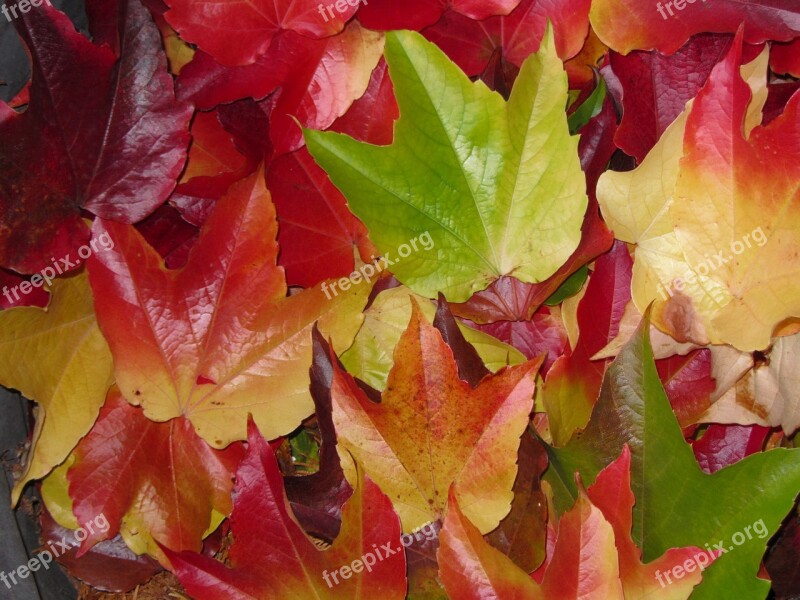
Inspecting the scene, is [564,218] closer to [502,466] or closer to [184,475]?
[502,466]

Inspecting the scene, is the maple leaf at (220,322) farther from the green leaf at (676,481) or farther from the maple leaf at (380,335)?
the green leaf at (676,481)

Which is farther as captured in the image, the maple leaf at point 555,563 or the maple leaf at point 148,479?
the maple leaf at point 148,479

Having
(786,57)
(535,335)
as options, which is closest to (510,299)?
(535,335)

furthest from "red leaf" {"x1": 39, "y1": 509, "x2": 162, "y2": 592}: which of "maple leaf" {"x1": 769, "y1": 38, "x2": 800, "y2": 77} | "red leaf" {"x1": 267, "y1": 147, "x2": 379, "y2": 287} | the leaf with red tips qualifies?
"maple leaf" {"x1": 769, "y1": 38, "x2": 800, "y2": 77}

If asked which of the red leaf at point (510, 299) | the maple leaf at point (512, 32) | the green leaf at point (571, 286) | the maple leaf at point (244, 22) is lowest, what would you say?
the green leaf at point (571, 286)

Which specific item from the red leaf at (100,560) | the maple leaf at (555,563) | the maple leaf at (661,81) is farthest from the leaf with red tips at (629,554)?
the red leaf at (100,560)

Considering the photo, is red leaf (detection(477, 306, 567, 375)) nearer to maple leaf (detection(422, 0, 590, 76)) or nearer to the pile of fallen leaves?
the pile of fallen leaves

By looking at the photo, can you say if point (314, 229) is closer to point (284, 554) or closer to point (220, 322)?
point (220, 322)

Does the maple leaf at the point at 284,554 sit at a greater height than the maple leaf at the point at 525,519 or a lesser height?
greater
